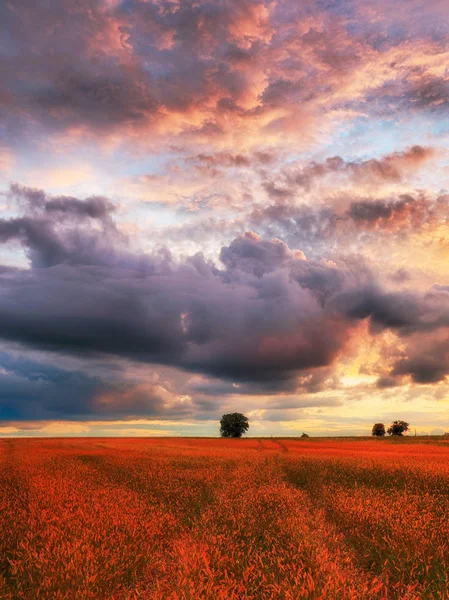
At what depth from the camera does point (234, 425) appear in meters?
100

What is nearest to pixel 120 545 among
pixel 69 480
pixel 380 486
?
pixel 69 480

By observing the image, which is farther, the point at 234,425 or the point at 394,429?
the point at 394,429

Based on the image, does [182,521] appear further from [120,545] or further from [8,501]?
[8,501]

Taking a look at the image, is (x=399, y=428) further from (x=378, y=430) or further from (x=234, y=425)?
(x=234, y=425)

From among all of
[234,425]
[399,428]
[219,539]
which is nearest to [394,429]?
[399,428]

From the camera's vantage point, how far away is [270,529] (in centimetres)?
1076

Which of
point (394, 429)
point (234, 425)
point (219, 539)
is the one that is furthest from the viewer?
point (394, 429)

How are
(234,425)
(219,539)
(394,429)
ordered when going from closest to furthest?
(219,539) → (234,425) → (394,429)

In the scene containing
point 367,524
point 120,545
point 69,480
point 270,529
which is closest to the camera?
point 120,545

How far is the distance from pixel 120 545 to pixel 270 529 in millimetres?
3618

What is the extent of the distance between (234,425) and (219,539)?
93476 mm

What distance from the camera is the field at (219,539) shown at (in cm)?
725

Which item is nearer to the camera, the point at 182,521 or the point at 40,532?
the point at 40,532

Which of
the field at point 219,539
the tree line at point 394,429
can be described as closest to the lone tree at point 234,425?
the tree line at point 394,429
